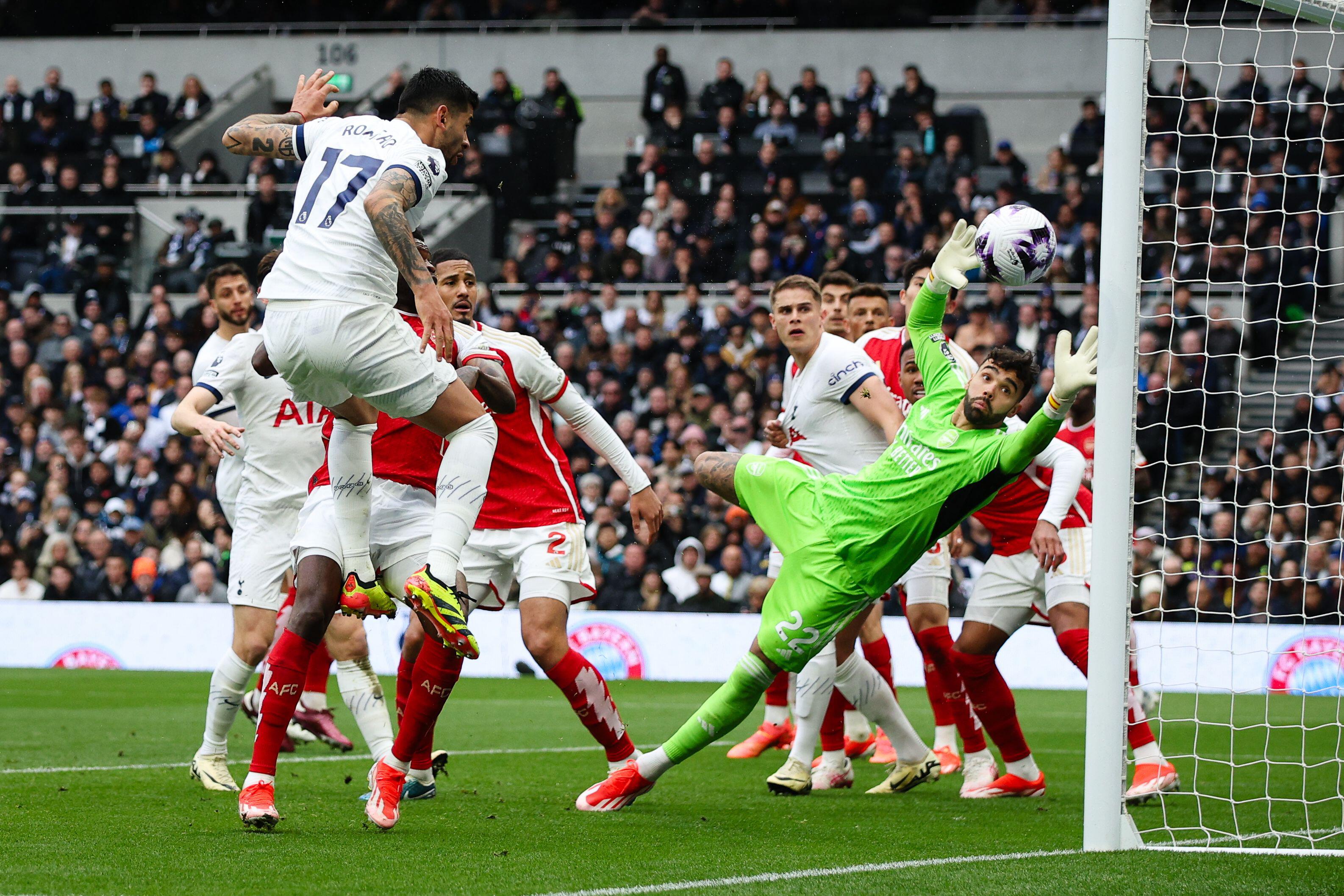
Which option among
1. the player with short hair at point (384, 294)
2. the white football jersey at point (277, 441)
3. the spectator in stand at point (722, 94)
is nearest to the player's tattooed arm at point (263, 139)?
the player with short hair at point (384, 294)

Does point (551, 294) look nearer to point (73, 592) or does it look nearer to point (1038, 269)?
point (73, 592)

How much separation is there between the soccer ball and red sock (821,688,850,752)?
249 centimetres

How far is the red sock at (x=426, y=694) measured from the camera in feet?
19.5

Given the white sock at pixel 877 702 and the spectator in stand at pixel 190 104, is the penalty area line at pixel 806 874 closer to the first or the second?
the white sock at pixel 877 702

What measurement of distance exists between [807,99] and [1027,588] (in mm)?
15853

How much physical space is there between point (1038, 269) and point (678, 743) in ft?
7.74

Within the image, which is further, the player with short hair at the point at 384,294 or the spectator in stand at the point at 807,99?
the spectator in stand at the point at 807,99

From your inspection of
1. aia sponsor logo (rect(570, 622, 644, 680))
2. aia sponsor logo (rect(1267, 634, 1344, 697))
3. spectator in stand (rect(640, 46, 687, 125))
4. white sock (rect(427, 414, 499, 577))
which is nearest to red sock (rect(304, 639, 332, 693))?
white sock (rect(427, 414, 499, 577))

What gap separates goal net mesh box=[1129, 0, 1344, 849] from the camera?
7.57 meters

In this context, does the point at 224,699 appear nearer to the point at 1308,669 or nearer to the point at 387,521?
the point at 387,521

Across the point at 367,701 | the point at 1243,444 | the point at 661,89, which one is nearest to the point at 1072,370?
the point at 367,701

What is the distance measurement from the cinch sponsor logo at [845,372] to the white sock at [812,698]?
124cm

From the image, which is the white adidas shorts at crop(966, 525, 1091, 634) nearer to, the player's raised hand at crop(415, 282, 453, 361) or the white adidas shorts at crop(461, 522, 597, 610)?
the white adidas shorts at crop(461, 522, 597, 610)

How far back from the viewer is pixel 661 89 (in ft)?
75.8
